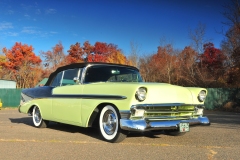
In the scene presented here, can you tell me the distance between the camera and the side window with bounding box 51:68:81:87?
6268mm

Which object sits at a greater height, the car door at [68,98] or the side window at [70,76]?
the side window at [70,76]

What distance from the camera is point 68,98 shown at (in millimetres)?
6098

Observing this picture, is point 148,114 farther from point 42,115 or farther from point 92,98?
point 42,115

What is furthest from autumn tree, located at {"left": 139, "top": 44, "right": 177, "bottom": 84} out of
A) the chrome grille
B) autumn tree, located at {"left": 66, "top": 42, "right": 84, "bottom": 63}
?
the chrome grille

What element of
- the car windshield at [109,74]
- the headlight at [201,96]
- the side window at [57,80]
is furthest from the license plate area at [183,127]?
the side window at [57,80]

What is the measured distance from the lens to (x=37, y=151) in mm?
4559

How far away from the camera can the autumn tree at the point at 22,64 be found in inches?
1535

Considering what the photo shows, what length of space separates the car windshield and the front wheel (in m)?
1.01

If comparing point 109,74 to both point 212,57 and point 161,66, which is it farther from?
point 212,57

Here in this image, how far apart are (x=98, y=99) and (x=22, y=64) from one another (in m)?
36.8

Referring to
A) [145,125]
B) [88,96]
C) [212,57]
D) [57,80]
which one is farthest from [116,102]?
[212,57]

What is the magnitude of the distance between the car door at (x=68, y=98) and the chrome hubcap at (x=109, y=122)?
69 centimetres

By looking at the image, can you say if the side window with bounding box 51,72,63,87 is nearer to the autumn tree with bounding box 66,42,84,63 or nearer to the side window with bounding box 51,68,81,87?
the side window with bounding box 51,68,81,87

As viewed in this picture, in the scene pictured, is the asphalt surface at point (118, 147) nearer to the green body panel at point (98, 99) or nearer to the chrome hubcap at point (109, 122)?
the chrome hubcap at point (109, 122)
